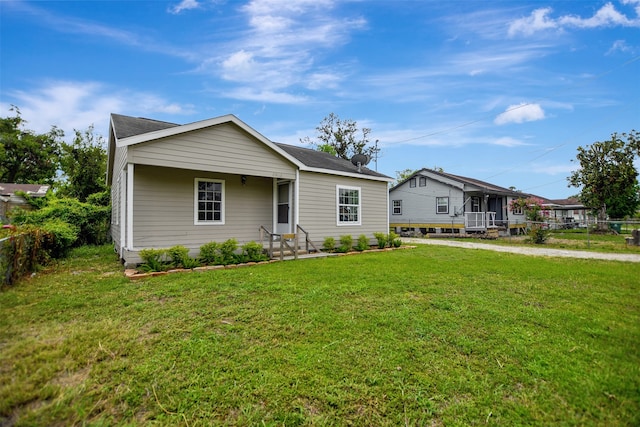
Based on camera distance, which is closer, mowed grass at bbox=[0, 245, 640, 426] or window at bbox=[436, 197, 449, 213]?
mowed grass at bbox=[0, 245, 640, 426]

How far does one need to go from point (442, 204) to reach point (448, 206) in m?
0.49

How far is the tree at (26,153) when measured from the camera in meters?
29.0

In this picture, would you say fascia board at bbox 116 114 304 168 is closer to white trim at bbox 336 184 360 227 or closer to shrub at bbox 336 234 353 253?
white trim at bbox 336 184 360 227

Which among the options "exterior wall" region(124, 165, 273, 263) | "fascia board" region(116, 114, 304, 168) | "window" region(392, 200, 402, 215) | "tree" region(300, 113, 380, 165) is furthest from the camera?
"tree" region(300, 113, 380, 165)

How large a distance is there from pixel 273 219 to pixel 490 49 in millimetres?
12193

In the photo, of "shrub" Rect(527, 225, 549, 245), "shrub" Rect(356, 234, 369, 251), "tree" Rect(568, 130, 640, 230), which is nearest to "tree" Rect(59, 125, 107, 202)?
"shrub" Rect(356, 234, 369, 251)

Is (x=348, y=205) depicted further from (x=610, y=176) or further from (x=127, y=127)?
(x=610, y=176)

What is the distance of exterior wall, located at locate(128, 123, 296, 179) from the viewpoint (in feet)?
23.9

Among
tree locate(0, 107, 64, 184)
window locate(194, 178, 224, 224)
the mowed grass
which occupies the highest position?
tree locate(0, 107, 64, 184)

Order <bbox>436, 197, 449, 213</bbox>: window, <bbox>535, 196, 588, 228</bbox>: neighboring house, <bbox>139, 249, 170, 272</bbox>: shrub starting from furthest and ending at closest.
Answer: <bbox>436, 197, 449, 213</bbox>: window < <bbox>535, 196, 588, 228</bbox>: neighboring house < <bbox>139, 249, 170, 272</bbox>: shrub

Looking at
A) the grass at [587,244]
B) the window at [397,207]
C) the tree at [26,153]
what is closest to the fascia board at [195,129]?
the grass at [587,244]

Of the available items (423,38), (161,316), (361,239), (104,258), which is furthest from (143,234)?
(423,38)

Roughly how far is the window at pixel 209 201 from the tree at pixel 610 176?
85.8 feet

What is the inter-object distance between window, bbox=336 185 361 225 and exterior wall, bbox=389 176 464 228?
10972mm
